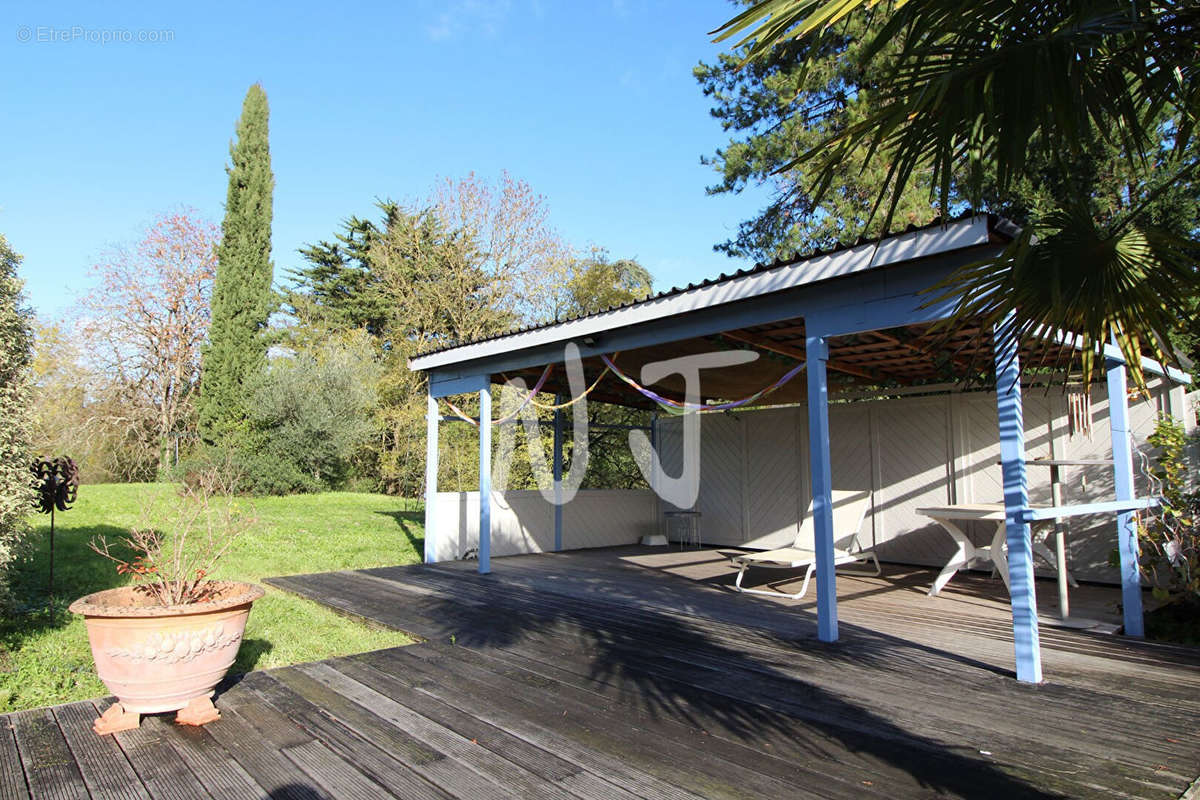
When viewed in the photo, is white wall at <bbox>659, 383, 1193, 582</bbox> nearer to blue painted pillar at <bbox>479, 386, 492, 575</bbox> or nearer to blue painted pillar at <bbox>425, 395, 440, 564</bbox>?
blue painted pillar at <bbox>479, 386, 492, 575</bbox>

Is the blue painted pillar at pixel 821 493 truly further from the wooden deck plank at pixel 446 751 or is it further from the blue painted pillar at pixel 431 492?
the blue painted pillar at pixel 431 492

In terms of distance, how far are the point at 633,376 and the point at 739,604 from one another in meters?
3.53

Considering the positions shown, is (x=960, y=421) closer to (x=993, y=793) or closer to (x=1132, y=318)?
(x=1132, y=318)

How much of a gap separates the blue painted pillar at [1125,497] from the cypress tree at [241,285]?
15.5m

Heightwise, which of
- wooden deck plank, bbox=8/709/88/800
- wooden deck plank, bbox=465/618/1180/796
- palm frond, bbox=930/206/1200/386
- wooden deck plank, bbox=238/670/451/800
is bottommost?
wooden deck plank, bbox=8/709/88/800

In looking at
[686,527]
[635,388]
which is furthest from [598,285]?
[635,388]

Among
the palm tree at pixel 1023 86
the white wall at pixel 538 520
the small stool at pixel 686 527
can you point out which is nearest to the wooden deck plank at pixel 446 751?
the palm tree at pixel 1023 86

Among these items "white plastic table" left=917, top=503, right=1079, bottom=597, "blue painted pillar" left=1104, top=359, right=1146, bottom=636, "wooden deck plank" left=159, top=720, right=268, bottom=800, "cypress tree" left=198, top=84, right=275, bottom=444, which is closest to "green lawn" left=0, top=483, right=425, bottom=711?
"wooden deck plank" left=159, top=720, right=268, bottom=800

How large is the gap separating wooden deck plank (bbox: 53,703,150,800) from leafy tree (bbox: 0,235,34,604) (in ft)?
3.06

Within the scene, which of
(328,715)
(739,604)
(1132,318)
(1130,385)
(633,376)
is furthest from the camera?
(633,376)

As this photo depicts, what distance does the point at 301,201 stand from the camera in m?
18.4

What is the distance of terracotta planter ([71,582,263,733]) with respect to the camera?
2.64 meters

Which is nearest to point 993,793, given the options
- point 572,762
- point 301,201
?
point 572,762

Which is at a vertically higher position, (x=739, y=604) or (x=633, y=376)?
(x=633, y=376)
